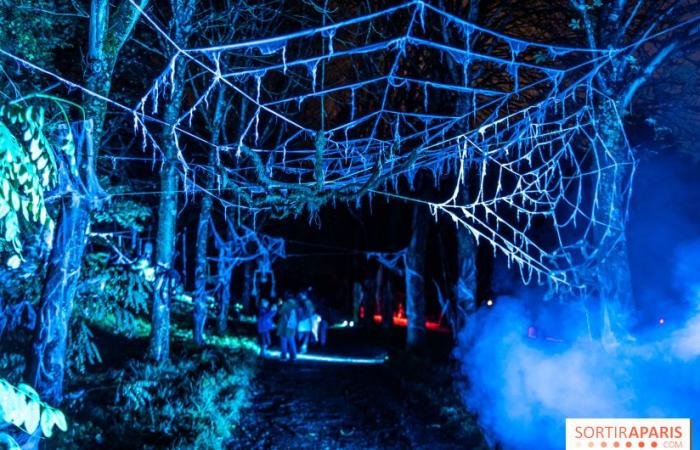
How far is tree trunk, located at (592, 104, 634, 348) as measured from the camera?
8.78 metres

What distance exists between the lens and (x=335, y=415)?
1062 cm

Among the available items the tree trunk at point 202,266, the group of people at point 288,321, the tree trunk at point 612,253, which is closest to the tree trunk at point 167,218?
the tree trunk at point 202,266

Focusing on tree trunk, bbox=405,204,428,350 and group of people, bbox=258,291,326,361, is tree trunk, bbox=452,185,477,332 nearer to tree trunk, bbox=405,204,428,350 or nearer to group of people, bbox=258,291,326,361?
tree trunk, bbox=405,204,428,350

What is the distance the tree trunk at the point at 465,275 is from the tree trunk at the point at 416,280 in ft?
11.9

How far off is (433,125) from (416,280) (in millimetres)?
5514

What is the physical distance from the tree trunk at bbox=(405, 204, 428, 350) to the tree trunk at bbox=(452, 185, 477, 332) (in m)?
3.63

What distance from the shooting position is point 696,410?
22.6 ft

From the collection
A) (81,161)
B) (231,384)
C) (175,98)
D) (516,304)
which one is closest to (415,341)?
(516,304)

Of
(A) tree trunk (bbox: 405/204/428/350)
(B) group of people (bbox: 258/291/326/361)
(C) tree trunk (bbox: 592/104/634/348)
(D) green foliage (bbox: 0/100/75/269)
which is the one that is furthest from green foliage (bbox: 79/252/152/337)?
(A) tree trunk (bbox: 405/204/428/350)

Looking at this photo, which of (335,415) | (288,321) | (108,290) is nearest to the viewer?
(108,290)

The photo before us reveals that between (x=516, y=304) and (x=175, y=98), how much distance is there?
43.8ft

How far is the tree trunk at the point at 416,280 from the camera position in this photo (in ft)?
57.7

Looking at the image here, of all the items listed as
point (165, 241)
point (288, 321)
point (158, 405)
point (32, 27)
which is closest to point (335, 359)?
point (288, 321)

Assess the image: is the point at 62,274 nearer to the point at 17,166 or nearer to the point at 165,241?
the point at 17,166
